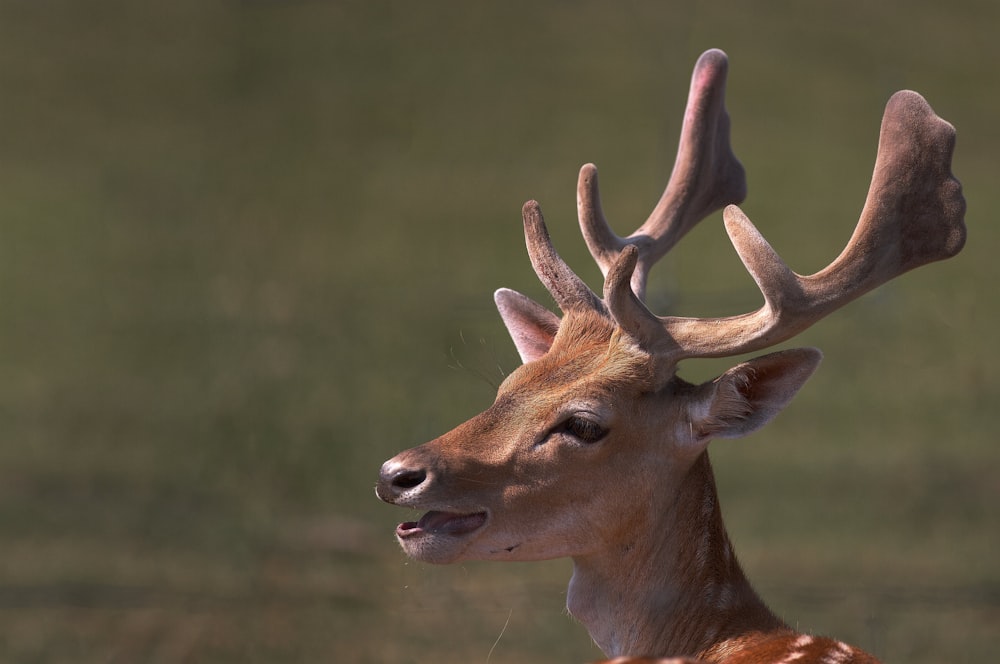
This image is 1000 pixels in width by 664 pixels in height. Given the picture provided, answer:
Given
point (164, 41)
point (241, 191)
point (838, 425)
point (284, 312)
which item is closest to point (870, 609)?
point (838, 425)

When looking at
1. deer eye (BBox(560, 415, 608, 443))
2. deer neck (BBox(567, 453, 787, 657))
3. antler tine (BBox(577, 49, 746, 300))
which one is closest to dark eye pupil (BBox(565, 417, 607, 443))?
deer eye (BBox(560, 415, 608, 443))

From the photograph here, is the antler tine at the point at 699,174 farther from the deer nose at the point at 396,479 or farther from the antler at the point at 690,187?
the deer nose at the point at 396,479

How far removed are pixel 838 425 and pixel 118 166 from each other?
30.9 ft

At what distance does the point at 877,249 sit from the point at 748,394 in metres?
0.52

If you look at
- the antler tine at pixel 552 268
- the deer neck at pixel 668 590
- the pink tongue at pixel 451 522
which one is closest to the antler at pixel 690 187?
the antler tine at pixel 552 268

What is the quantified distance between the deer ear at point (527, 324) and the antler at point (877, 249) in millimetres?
529

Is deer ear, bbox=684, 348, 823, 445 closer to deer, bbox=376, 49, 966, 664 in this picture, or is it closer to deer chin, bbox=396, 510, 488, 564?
deer, bbox=376, 49, 966, 664

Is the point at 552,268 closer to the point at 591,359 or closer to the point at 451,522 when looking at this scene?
the point at 591,359

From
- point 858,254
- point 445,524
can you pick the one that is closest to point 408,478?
point 445,524

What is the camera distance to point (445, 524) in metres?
3.82

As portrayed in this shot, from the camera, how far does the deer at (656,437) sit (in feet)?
12.6

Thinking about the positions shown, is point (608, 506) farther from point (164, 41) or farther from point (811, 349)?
point (164, 41)

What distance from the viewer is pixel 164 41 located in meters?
18.1

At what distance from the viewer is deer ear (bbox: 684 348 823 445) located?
3904mm
